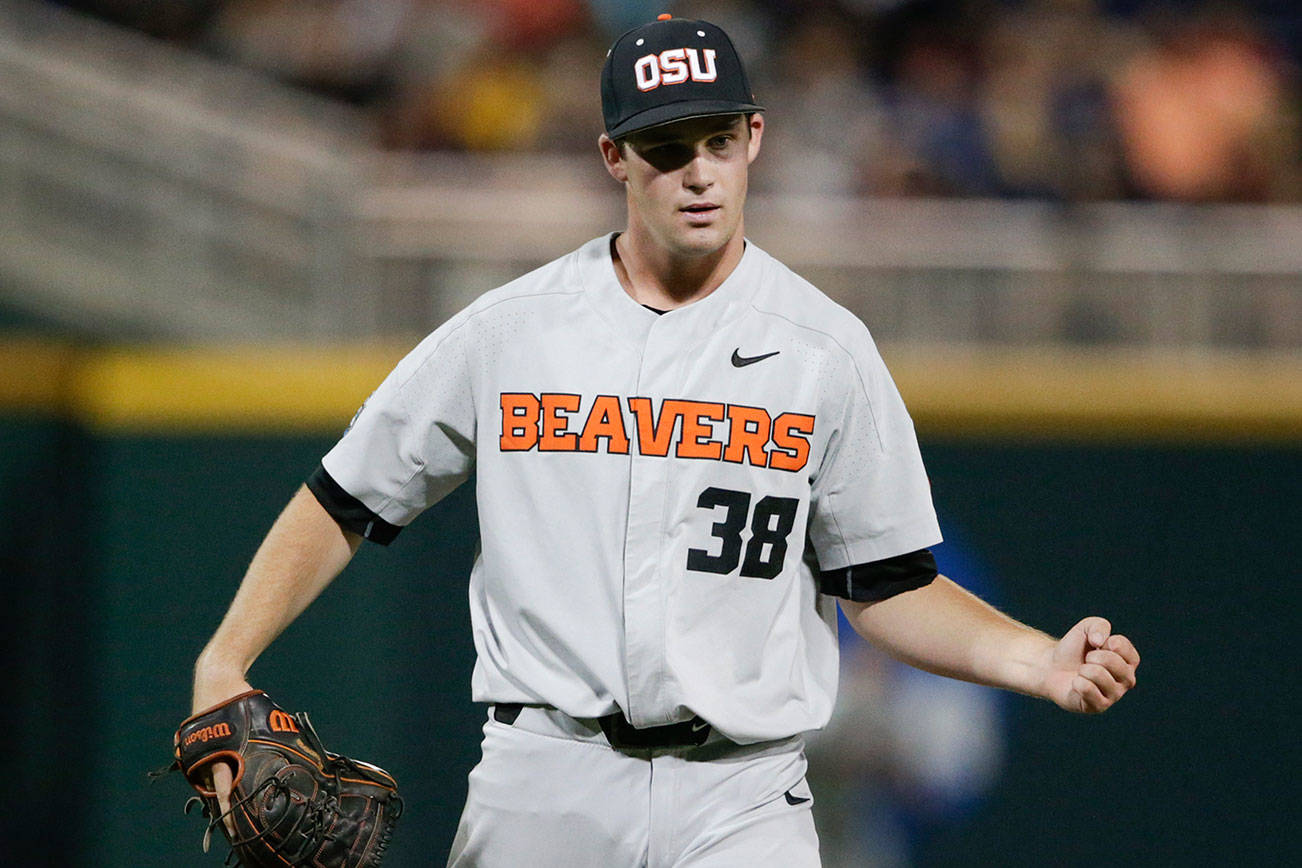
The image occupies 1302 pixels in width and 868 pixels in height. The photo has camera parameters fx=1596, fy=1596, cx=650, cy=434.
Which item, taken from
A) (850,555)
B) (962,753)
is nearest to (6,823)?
(962,753)

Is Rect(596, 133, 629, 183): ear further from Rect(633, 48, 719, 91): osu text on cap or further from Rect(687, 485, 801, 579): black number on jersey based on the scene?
Rect(687, 485, 801, 579): black number on jersey

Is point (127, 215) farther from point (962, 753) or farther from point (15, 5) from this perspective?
point (962, 753)

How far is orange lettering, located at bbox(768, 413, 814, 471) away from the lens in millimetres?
2615

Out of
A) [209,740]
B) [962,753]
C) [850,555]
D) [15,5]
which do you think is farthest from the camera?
[15,5]

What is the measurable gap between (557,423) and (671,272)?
33 cm

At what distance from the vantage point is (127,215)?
6363 mm

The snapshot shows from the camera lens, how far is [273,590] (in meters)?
2.69

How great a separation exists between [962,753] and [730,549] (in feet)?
7.11

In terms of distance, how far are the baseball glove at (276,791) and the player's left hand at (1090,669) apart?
1.15 metres

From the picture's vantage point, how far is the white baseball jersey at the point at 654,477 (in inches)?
102

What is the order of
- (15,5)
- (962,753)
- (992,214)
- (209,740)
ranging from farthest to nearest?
(15,5) < (992,214) < (962,753) < (209,740)

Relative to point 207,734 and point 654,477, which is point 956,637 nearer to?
point 654,477

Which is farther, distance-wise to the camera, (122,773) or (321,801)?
(122,773)

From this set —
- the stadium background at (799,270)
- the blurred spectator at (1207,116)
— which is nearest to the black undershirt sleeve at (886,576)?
the stadium background at (799,270)
